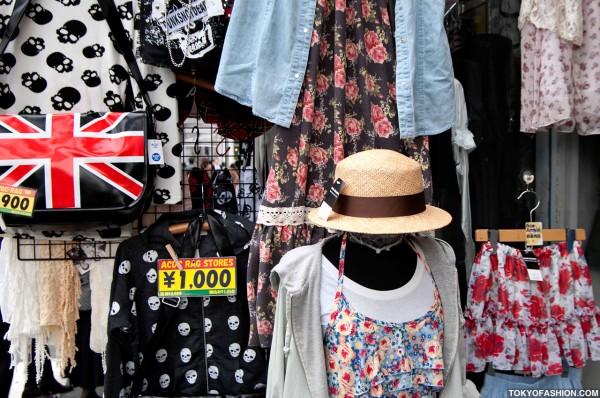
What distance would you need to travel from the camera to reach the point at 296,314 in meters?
1.41

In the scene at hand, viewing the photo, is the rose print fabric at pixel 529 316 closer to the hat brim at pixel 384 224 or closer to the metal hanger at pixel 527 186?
the metal hanger at pixel 527 186

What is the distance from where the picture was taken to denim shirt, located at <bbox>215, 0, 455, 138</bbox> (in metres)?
1.79

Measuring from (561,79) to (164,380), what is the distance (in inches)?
84.0

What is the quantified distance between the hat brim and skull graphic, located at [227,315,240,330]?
68 cm

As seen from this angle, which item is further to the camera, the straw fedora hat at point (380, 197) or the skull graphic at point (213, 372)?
the skull graphic at point (213, 372)

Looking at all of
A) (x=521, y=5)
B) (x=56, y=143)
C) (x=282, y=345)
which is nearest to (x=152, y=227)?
(x=56, y=143)

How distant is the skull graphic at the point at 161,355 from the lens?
1.88 m

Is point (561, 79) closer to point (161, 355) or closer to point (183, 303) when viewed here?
point (183, 303)

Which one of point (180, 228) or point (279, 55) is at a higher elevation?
point (279, 55)

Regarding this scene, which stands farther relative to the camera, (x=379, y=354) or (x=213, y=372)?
(x=213, y=372)

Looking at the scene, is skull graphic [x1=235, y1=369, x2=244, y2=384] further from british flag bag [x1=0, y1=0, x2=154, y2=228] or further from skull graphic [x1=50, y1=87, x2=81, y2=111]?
skull graphic [x1=50, y1=87, x2=81, y2=111]

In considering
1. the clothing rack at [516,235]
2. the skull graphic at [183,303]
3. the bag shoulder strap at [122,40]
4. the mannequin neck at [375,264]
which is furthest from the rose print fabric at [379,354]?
the bag shoulder strap at [122,40]

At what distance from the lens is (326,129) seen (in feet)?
6.21

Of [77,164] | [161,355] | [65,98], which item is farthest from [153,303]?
[65,98]
